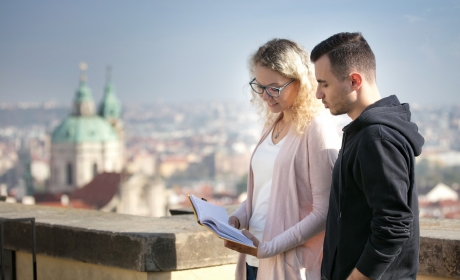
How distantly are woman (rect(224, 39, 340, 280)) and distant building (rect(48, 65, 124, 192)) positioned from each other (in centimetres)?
6631

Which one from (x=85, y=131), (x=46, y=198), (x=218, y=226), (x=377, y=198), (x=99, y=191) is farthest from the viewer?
(x=85, y=131)

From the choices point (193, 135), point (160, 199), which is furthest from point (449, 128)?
point (193, 135)

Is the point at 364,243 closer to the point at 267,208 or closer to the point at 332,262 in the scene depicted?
the point at 332,262

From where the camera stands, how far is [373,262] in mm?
1188

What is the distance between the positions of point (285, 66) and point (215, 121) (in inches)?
3557

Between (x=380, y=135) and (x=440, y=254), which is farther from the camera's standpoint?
(x=440, y=254)

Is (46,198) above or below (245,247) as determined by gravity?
below

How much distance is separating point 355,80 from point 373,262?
34cm

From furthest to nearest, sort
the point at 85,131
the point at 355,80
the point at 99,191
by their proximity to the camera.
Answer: the point at 85,131
the point at 99,191
the point at 355,80

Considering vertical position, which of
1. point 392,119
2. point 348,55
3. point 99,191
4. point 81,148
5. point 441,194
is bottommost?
point 441,194

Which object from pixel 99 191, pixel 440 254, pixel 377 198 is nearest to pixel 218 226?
pixel 377 198

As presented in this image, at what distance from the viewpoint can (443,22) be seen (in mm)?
4027

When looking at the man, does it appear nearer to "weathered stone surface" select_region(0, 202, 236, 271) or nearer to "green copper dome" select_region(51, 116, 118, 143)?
"weathered stone surface" select_region(0, 202, 236, 271)

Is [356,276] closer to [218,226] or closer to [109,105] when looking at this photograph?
[218,226]
